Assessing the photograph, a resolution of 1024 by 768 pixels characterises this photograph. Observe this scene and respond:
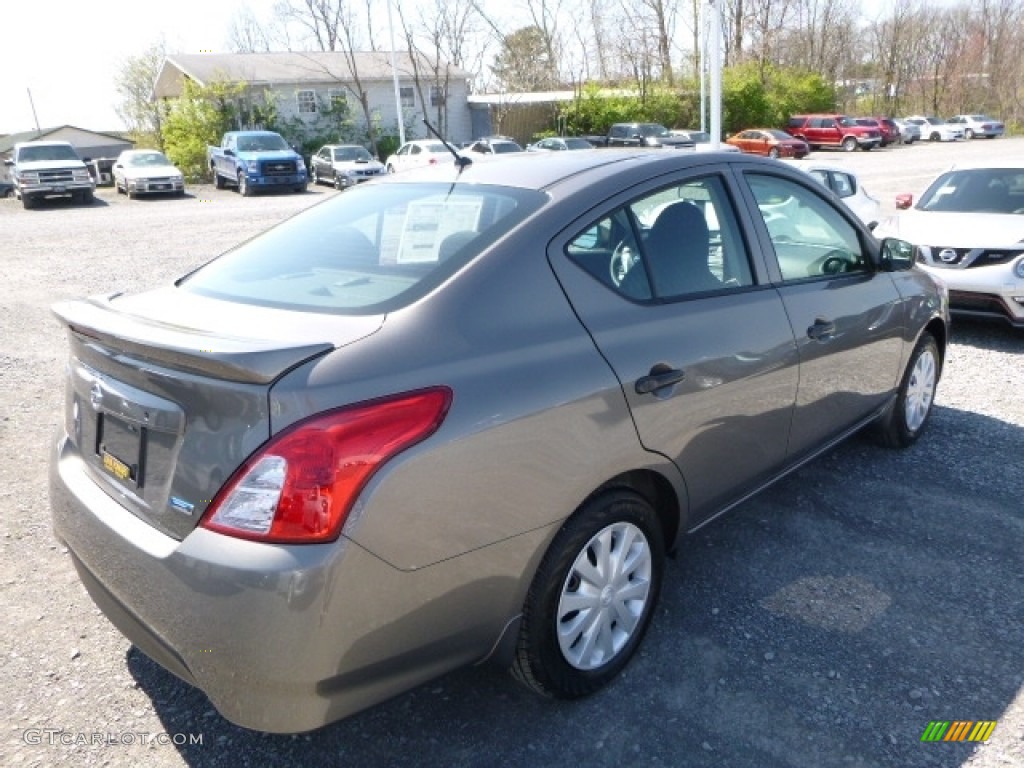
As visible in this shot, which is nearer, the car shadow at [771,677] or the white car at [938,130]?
the car shadow at [771,677]

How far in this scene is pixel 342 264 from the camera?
2744mm

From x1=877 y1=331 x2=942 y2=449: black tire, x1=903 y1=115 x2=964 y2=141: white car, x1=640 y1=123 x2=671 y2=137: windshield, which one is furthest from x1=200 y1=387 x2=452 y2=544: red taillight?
x1=903 y1=115 x2=964 y2=141: white car

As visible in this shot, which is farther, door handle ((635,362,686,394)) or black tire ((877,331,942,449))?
black tire ((877,331,942,449))

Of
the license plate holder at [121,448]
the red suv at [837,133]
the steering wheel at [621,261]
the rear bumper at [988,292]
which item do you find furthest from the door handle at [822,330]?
the red suv at [837,133]

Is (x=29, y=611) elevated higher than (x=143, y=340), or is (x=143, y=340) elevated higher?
(x=143, y=340)

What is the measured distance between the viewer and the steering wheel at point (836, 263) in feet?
12.2

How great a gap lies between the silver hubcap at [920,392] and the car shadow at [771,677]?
0.83m

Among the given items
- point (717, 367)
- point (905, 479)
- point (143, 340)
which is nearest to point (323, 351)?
point (143, 340)

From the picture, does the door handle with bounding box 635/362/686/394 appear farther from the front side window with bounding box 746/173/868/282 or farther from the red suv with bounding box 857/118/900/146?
the red suv with bounding box 857/118/900/146

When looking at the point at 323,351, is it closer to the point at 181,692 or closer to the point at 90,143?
the point at 181,692

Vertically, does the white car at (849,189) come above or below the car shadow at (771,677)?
above

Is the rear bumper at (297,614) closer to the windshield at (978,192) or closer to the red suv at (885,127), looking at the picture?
the windshield at (978,192)

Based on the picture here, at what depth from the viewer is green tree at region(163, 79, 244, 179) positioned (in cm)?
3338

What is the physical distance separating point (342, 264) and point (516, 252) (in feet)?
2.24
